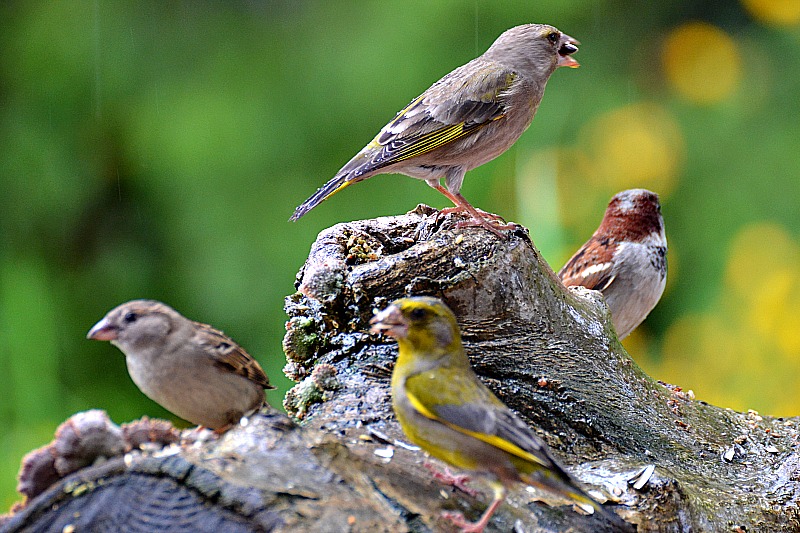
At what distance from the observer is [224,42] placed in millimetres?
5344

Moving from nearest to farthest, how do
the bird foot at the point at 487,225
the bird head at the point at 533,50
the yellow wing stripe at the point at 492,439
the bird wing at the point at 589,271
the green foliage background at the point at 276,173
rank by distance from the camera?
the yellow wing stripe at the point at 492,439 < the bird foot at the point at 487,225 < the bird head at the point at 533,50 < the bird wing at the point at 589,271 < the green foliage background at the point at 276,173

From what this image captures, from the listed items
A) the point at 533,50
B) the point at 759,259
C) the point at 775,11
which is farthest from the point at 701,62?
the point at 533,50

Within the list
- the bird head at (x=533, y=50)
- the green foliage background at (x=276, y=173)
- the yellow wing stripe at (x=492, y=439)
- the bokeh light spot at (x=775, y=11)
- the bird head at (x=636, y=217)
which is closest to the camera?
the yellow wing stripe at (x=492, y=439)

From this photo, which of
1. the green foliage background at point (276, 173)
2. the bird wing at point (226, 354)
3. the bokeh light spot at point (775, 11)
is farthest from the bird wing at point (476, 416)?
the bokeh light spot at point (775, 11)

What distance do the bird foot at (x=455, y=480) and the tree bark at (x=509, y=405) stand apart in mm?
23

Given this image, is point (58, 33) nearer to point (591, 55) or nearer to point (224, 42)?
point (224, 42)

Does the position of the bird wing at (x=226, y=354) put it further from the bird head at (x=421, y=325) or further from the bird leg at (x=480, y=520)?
the bird leg at (x=480, y=520)

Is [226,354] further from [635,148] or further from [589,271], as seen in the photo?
[635,148]

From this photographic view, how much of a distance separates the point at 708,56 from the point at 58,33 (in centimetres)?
373

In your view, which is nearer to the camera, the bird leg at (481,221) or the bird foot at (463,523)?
the bird foot at (463,523)

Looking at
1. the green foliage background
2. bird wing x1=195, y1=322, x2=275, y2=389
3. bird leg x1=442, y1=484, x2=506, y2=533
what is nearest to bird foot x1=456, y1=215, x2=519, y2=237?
bird wing x1=195, y1=322, x2=275, y2=389

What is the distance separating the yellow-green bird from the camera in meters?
1.91

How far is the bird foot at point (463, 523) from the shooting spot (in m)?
1.92

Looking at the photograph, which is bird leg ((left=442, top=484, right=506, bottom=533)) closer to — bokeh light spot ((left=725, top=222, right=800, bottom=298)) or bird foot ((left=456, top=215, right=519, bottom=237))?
bird foot ((left=456, top=215, right=519, bottom=237))
